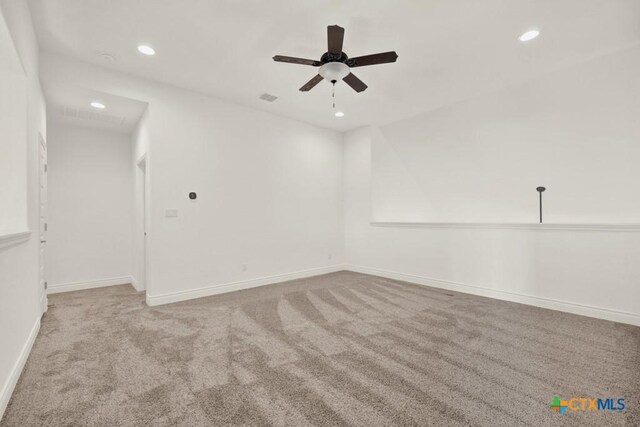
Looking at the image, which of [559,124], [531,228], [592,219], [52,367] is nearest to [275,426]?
[52,367]

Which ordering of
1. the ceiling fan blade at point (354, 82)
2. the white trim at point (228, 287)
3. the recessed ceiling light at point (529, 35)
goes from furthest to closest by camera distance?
the white trim at point (228, 287), the ceiling fan blade at point (354, 82), the recessed ceiling light at point (529, 35)

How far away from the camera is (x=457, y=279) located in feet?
14.4

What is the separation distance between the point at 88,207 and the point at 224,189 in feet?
8.05

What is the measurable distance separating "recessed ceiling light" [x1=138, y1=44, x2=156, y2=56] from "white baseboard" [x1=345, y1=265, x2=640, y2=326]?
15.3 ft

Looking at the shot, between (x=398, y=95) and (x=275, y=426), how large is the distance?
4.22m

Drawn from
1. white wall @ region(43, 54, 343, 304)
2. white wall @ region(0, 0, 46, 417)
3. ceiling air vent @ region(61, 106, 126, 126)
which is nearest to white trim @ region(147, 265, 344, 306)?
white wall @ region(43, 54, 343, 304)

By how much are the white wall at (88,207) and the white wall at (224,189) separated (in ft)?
5.33

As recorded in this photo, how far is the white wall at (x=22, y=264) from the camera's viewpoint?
1.75m

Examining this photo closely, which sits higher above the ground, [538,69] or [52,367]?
[538,69]

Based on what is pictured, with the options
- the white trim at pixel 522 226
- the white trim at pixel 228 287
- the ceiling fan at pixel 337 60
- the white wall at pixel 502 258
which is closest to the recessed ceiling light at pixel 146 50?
the ceiling fan at pixel 337 60

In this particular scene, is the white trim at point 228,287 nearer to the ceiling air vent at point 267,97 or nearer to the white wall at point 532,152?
the white wall at point 532,152

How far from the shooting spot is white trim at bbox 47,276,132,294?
443 cm

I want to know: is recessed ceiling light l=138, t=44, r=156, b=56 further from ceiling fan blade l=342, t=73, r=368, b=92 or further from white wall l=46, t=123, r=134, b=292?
white wall l=46, t=123, r=134, b=292

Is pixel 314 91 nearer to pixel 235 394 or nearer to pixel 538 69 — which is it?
pixel 538 69
